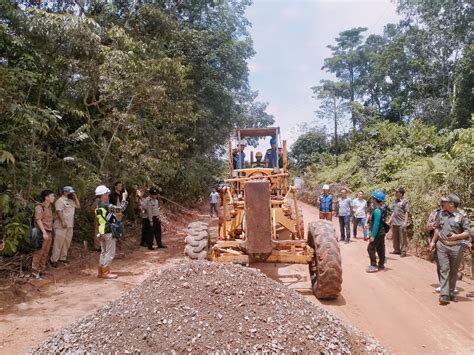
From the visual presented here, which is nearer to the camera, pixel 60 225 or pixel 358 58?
pixel 60 225

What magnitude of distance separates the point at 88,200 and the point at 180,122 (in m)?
3.63

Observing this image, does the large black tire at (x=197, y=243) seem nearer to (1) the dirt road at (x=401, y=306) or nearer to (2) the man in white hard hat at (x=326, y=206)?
(1) the dirt road at (x=401, y=306)

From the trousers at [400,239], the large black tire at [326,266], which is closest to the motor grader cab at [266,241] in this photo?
the large black tire at [326,266]

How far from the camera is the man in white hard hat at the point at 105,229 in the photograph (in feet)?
23.7

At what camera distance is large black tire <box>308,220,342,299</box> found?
18.9ft

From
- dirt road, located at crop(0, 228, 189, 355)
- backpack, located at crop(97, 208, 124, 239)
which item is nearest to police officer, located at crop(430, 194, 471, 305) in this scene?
dirt road, located at crop(0, 228, 189, 355)

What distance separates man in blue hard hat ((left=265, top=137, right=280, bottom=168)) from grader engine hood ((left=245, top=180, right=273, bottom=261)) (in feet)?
8.63

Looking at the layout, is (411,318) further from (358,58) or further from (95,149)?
(358,58)

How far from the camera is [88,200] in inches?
420

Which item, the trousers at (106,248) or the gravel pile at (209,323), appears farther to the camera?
the trousers at (106,248)

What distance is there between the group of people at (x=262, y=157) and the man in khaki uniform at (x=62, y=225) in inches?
140

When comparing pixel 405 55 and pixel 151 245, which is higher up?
pixel 405 55

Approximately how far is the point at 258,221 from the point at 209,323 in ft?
7.97

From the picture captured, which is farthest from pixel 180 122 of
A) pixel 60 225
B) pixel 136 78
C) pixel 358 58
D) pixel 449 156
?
pixel 358 58
